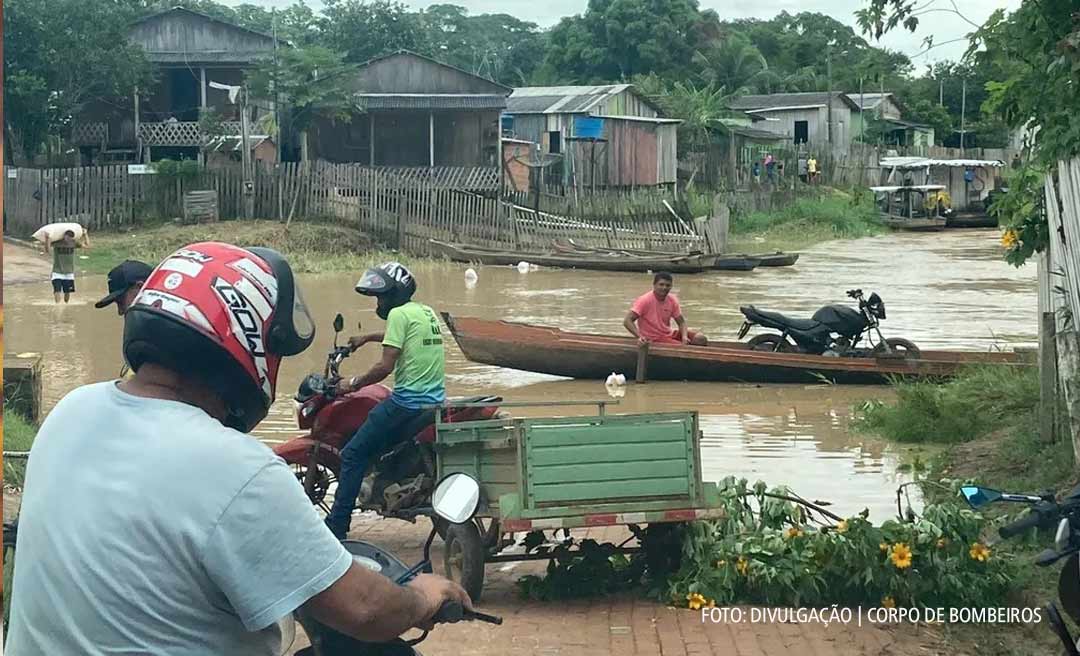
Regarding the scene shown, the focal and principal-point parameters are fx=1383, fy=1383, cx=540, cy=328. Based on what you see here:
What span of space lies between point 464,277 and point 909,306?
8.80 m

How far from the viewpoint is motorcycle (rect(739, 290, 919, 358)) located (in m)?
14.5

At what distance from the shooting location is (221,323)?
2160 mm

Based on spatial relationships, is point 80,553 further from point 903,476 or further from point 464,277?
point 464,277

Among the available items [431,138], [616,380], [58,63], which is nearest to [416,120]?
[431,138]

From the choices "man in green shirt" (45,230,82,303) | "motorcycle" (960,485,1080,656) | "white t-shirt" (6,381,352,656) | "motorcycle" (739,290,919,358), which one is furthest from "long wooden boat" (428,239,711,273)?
"white t-shirt" (6,381,352,656)

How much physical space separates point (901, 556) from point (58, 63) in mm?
29452

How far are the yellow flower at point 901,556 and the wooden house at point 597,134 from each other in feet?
105

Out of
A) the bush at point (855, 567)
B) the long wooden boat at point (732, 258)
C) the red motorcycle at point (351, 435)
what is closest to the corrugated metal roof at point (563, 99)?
the long wooden boat at point (732, 258)

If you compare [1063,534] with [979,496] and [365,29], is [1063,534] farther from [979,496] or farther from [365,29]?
[365,29]

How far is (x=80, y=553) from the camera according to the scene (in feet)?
6.67

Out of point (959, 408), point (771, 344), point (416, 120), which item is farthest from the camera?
point (416, 120)

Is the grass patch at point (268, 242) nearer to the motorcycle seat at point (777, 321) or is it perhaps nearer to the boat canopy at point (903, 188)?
the motorcycle seat at point (777, 321)

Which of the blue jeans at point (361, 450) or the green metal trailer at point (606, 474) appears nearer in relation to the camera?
the green metal trailer at point (606, 474)

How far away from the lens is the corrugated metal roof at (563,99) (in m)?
39.0
